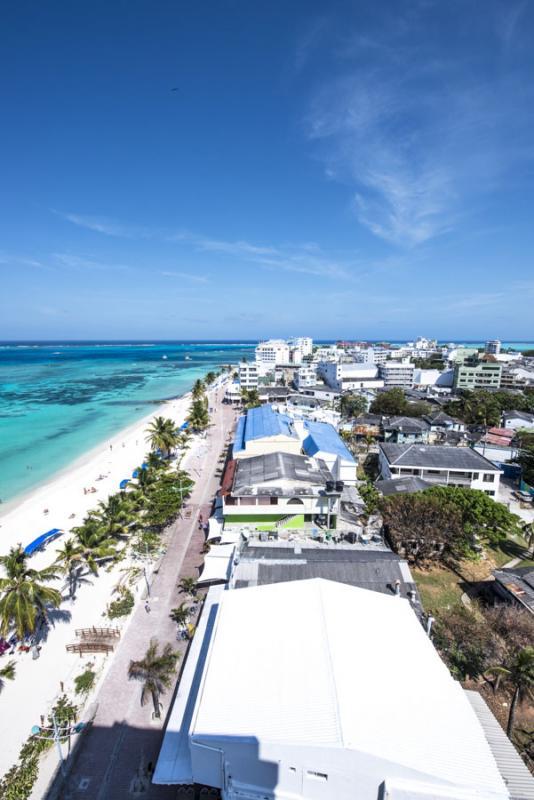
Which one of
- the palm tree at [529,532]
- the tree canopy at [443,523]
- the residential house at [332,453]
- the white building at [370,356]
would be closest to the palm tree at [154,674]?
the tree canopy at [443,523]

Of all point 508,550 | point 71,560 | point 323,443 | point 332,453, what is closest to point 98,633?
point 71,560

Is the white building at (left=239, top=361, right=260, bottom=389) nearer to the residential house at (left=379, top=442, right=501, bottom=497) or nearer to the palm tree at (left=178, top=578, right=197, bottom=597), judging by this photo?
the residential house at (left=379, top=442, right=501, bottom=497)

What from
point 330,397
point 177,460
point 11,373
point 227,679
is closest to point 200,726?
point 227,679

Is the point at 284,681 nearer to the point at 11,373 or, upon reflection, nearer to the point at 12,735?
the point at 12,735

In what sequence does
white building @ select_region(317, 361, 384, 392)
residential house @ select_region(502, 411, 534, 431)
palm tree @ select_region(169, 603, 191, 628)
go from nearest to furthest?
1. palm tree @ select_region(169, 603, 191, 628)
2. residential house @ select_region(502, 411, 534, 431)
3. white building @ select_region(317, 361, 384, 392)

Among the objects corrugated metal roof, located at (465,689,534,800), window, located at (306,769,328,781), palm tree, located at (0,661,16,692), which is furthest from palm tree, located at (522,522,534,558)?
palm tree, located at (0,661,16,692)

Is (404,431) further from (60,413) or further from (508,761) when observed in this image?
(60,413)
